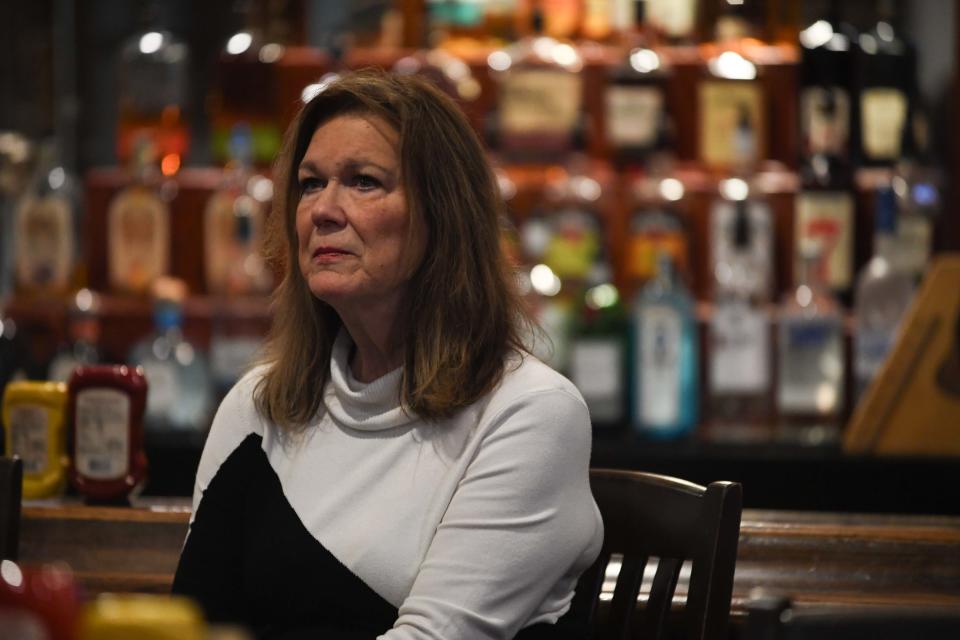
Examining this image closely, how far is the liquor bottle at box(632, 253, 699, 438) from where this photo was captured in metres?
3.49

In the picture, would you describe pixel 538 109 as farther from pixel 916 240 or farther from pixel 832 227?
pixel 916 240

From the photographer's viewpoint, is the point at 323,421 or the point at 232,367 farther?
the point at 232,367

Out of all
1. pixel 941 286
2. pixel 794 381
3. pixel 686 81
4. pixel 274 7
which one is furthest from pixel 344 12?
pixel 941 286

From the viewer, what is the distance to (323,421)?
1594 millimetres

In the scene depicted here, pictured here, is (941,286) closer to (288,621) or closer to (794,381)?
(794,381)

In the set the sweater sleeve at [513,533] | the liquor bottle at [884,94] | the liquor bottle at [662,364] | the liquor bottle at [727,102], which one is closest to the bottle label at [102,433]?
the sweater sleeve at [513,533]

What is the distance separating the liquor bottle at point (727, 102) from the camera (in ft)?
12.6

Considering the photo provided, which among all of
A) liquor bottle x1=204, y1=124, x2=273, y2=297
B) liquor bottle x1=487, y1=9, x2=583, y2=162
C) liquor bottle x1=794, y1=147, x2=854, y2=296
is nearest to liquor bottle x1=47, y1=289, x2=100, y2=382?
liquor bottle x1=204, y1=124, x2=273, y2=297

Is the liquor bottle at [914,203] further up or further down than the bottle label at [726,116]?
further down

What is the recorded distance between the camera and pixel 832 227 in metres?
3.81

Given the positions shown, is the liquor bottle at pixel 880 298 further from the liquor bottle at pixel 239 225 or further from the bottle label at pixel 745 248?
the liquor bottle at pixel 239 225

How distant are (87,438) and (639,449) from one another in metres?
1.43

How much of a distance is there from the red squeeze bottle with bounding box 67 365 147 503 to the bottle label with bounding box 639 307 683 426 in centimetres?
179

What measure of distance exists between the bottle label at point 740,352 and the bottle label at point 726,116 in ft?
1.45
